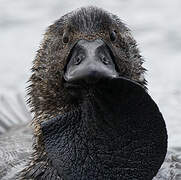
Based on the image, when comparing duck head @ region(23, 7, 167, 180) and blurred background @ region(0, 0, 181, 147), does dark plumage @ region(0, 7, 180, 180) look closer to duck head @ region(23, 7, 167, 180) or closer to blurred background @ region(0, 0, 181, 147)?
duck head @ region(23, 7, 167, 180)

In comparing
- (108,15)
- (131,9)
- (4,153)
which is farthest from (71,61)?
(131,9)

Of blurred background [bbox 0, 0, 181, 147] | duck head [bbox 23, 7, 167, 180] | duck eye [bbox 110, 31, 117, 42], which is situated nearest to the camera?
duck head [bbox 23, 7, 167, 180]

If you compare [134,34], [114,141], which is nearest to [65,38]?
[114,141]

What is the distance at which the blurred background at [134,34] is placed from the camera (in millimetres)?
11320

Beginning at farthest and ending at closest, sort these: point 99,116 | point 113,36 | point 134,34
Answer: point 134,34 → point 113,36 → point 99,116

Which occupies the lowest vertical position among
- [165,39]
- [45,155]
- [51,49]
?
[45,155]

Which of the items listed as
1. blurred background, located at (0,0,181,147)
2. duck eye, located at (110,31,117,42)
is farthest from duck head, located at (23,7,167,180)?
blurred background, located at (0,0,181,147)

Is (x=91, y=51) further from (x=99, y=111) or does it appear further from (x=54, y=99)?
(x=54, y=99)

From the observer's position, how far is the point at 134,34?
12.9 metres

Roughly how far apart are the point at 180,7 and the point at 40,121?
29.3 ft

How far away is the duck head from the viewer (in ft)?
15.8

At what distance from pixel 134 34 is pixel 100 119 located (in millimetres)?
8128

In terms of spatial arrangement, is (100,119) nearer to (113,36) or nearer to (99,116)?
(99,116)

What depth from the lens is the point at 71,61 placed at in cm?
479
